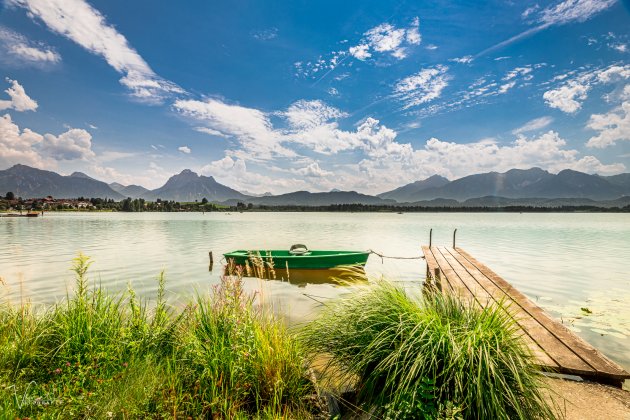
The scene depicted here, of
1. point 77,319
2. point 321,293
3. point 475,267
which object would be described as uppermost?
point 77,319

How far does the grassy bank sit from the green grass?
0.02 metres

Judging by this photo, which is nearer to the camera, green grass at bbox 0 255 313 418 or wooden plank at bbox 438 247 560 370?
green grass at bbox 0 255 313 418

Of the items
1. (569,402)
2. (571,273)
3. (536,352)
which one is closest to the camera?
(569,402)

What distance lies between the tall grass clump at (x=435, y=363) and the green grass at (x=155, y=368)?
845 mm

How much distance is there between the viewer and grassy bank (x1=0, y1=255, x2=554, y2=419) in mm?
3277

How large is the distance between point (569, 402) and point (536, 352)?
3.52 ft

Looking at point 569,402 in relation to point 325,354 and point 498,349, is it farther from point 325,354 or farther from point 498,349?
point 325,354

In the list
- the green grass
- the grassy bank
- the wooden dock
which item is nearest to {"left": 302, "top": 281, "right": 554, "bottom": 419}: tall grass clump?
the grassy bank

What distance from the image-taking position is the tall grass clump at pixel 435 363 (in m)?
3.16

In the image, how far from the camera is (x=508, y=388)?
10.4ft

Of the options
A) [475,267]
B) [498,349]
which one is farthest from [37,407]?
[475,267]

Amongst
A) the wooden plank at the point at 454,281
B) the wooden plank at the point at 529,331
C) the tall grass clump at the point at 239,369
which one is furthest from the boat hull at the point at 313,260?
the tall grass clump at the point at 239,369

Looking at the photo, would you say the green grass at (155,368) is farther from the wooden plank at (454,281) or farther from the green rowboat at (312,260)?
the green rowboat at (312,260)

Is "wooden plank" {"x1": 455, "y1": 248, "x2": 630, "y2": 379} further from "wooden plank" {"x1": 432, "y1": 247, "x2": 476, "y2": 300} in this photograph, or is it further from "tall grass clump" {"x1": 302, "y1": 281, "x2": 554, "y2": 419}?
"tall grass clump" {"x1": 302, "y1": 281, "x2": 554, "y2": 419}
